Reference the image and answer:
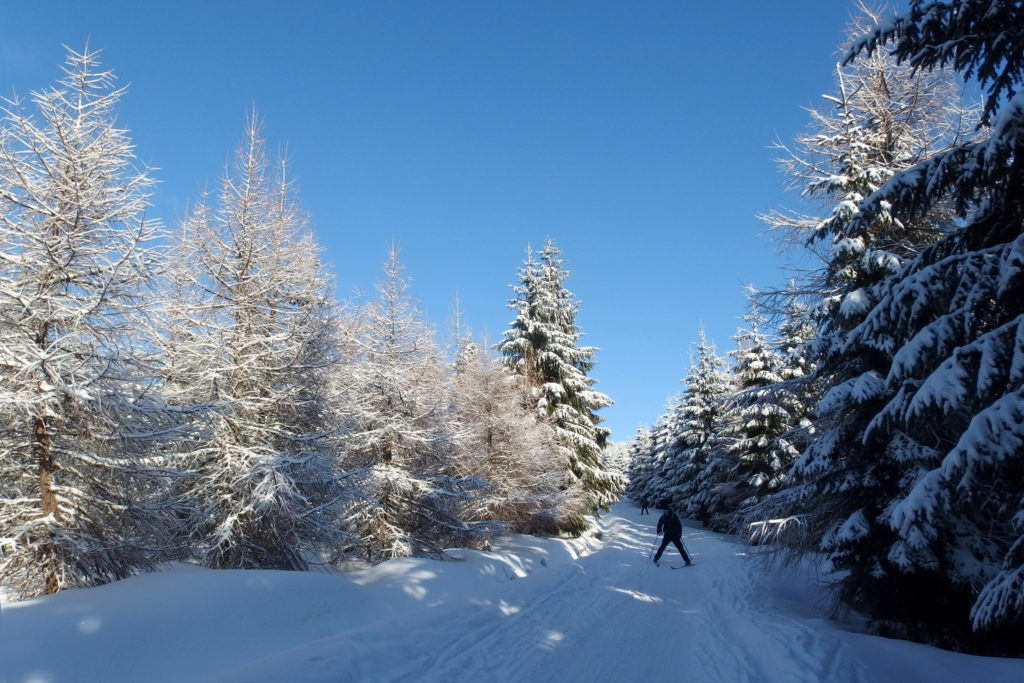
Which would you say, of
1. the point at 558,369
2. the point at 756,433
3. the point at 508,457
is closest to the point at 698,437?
the point at 756,433

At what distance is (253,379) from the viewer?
1085cm

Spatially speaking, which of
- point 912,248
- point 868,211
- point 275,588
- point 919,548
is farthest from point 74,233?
point 912,248

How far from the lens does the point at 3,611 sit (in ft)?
18.7

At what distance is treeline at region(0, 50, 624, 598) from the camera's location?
718cm

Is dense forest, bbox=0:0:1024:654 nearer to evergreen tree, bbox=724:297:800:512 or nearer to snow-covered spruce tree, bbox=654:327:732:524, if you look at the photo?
evergreen tree, bbox=724:297:800:512

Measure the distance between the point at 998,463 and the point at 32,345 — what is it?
32.6ft

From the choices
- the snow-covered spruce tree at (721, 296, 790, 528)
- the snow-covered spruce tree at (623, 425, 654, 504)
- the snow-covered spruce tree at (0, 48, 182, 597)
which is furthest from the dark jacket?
the snow-covered spruce tree at (623, 425, 654, 504)

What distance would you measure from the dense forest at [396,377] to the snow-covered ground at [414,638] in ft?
4.31

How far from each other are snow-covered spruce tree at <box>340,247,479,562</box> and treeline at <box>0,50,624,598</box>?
0.06 m

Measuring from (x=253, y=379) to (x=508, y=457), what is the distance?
10.8 meters

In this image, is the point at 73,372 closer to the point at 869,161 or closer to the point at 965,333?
the point at 965,333

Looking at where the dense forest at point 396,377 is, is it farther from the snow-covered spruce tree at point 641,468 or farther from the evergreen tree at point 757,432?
the snow-covered spruce tree at point 641,468

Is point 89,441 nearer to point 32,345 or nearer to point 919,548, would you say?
point 32,345

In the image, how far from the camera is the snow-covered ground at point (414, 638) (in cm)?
539
